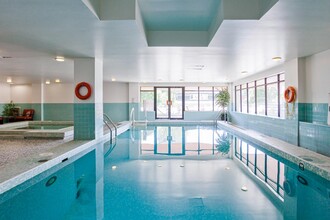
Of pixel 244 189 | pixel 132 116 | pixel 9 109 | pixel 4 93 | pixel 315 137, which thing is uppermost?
pixel 4 93

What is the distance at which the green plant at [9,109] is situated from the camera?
1145cm

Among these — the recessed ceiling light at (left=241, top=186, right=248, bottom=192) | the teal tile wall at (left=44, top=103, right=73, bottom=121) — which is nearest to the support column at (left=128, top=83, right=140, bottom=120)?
the teal tile wall at (left=44, top=103, right=73, bottom=121)

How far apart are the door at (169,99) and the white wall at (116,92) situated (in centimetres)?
183

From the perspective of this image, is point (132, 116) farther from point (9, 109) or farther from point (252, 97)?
point (9, 109)

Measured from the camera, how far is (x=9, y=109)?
37.8ft

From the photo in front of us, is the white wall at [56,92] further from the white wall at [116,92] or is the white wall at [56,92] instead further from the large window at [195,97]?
the large window at [195,97]

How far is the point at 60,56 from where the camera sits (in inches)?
215

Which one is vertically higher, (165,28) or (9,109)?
(165,28)

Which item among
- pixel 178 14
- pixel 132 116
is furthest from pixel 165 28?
pixel 132 116

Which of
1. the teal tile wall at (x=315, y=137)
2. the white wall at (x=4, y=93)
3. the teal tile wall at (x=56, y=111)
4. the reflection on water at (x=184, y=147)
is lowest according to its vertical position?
the reflection on water at (x=184, y=147)

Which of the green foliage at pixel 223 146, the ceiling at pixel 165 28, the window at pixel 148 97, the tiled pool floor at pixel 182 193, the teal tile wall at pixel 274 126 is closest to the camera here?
the tiled pool floor at pixel 182 193

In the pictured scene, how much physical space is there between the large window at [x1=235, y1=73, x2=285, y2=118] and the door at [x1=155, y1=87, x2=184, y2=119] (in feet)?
10.8

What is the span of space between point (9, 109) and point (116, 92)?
18.5ft

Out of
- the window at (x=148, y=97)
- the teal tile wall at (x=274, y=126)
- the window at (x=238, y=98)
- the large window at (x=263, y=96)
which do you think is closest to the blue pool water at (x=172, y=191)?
the teal tile wall at (x=274, y=126)
